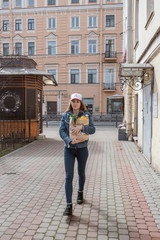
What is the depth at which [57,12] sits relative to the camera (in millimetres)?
37344

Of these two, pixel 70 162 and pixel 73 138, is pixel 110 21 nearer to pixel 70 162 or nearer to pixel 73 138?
pixel 73 138

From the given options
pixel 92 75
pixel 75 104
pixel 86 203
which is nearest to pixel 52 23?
pixel 92 75

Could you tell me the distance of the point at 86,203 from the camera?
4.72 metres

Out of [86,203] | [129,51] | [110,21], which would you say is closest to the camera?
[86,203]

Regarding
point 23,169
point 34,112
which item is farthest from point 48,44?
point 23,169

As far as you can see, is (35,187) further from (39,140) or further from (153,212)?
(39,140)

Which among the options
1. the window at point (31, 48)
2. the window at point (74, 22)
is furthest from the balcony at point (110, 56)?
the window at point (31, 48)

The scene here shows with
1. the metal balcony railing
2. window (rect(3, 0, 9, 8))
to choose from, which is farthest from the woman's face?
window (rect(3, 0, 9, 8))

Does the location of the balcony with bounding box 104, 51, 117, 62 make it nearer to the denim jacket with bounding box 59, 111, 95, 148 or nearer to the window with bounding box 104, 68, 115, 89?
the window with bounding box 104, 68, 115, 89

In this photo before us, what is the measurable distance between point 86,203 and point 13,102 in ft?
30.5

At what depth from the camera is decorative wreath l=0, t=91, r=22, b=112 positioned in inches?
517

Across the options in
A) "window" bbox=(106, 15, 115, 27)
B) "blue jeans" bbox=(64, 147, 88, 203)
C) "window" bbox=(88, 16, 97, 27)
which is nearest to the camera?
"blue jeans" bbox=(64, 147, 88, 203)

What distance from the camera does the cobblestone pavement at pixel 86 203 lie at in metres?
3.65

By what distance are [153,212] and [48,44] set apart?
1414 inches
